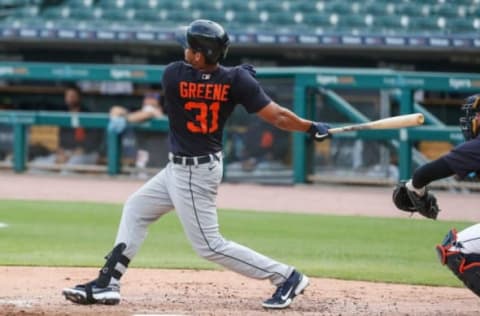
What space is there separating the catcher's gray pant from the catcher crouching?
844 mm

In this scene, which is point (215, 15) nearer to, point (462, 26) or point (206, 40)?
point (462, 26)

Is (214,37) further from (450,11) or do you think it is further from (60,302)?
(450,11)

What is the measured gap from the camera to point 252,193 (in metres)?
13.3

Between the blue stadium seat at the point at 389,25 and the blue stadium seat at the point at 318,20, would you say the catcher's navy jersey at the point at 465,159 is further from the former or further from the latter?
the blue stadium seat at the point at 318,20

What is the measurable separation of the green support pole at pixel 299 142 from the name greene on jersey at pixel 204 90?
8.20 meters

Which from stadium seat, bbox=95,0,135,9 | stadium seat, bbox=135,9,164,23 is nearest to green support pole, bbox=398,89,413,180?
stadium seat, bbox=135,9,164,23

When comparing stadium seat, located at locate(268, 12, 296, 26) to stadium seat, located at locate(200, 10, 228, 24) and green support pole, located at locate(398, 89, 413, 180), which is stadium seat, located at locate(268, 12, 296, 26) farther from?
green support pole, located at locate(398, 89, 413, 180)

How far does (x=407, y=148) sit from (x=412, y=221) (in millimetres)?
2601

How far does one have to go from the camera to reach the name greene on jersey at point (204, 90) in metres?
5.86

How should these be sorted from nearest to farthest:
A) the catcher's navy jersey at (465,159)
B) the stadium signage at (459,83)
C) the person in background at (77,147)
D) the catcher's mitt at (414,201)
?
the catcher's navy jersey at (465,159) < the catcher's mitt at (414,201) < the stadium signage at (459,83) < the person in background at (77,147)

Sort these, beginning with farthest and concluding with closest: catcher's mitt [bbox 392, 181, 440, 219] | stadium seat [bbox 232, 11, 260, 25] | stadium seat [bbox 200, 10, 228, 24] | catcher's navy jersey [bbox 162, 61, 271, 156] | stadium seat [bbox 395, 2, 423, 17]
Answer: stadium seat [bbox 200, 10, 228, 24]
stadium seat [bbox 232, 11, 260, 25]
stadium seat [bbox 395, 2, 423, 17]
catcher's navy jersey [bbox 162, 61, 271, 156]
catcher's mitt [bbox 392, 181, 440, 219]

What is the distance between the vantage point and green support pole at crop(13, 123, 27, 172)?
15.0m

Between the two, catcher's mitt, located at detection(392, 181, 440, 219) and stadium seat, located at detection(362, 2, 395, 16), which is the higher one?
stadium seat, located at detection(362, 2, 395, 16)

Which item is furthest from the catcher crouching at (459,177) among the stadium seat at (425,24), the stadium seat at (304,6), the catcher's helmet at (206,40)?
the stadium seat at (304,6)
